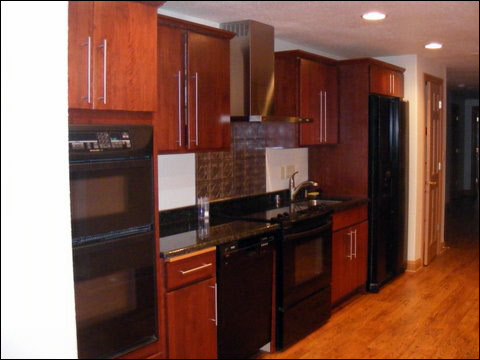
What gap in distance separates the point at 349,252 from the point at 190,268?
1668 mm

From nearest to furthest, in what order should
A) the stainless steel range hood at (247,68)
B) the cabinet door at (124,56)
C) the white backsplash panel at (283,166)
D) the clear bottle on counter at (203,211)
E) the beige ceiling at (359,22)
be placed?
the cabinet door at (124,56)
the beige ceiling at (359,22)
the clear bottle on counter at (203,211)
the stainless steel range hood at (247,68)
the white backsplash panel at (283,166)

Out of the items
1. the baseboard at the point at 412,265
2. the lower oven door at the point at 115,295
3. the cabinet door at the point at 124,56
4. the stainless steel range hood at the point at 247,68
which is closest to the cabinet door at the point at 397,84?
the baseboard at the point at 412,265

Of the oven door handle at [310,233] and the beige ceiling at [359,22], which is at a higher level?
the beige ceiling at [359,22]

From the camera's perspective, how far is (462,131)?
9359 millimetres

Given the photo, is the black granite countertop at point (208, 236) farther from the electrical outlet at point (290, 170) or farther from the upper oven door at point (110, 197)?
the electrical outlet at point (290, 170)

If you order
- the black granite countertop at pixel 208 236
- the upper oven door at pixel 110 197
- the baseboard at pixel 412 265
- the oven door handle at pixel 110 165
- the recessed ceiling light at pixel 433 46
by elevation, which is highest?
the recessed ceiling light at pixel 433 46

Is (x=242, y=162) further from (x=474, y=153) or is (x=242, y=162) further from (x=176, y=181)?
(x=474, y=153)

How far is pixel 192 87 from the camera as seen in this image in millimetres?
2312

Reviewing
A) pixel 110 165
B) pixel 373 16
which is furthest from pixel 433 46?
pixel 110 165

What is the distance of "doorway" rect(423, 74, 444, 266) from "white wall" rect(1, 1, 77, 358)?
4484mm

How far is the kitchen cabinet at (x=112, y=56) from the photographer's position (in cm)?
157

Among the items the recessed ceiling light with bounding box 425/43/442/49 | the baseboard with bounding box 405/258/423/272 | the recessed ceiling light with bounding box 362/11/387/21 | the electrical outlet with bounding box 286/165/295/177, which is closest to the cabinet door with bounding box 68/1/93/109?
the recessed ceiling light with bounding box 362/11/387/21

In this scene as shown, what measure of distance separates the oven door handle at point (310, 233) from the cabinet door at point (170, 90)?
806 mm

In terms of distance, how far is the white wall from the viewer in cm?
41
